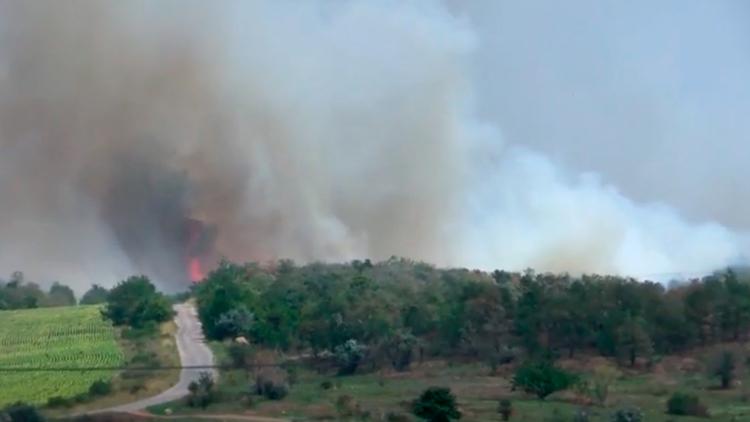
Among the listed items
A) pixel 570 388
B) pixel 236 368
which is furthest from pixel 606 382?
pixel 236 368

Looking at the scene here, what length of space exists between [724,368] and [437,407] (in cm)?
949

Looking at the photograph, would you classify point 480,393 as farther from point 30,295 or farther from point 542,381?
point 30,295

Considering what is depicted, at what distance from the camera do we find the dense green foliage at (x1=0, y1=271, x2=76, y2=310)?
57.8 m

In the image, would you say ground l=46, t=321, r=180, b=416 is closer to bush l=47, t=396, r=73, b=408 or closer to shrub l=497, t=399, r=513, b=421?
bush l=47, t=396, r=73, b=408

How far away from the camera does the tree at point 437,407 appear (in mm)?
25464

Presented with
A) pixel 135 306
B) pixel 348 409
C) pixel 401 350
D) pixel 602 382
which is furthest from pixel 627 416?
pixel 135 306

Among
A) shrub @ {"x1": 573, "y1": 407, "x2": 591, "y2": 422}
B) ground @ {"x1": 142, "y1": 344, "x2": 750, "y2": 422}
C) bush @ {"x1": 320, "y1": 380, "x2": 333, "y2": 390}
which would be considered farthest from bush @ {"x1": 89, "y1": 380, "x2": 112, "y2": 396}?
shrub @ {"x1": 573, "y1": 407, "x2": 591, "y2": 422}

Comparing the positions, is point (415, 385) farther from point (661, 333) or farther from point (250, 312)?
point (250, 312)

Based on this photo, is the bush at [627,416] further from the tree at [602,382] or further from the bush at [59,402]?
the bush at [59,402]

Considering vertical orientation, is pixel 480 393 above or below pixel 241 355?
below

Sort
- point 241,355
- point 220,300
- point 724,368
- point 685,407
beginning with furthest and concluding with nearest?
1. point 220,300
2. point 241,355
3. point 724,368
4. point 685,407

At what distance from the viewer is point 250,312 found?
4388cm

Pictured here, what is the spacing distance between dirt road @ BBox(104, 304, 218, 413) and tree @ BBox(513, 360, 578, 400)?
27.1 feet

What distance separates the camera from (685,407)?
2672 centimetres
